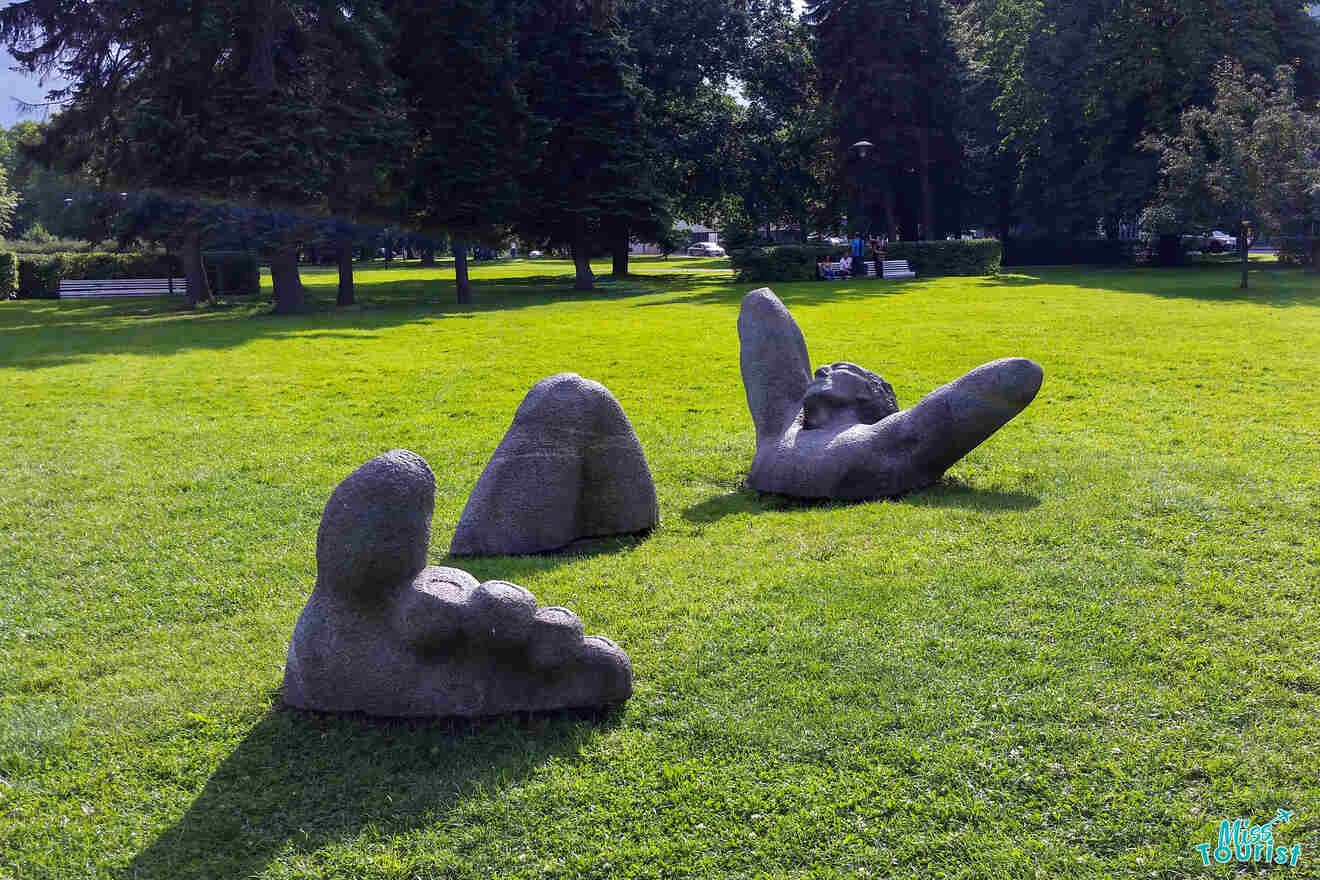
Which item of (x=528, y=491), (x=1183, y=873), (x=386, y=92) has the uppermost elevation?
(x=386, y=92)

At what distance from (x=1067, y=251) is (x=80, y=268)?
37.7 metres

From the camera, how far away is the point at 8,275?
3506 centimetres

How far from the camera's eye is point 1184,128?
97.0 ft

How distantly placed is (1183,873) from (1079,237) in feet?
143

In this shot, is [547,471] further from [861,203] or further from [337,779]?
[861,203]

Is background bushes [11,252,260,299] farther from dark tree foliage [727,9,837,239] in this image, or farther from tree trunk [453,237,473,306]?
dark tree foliage [727,9,837,239]

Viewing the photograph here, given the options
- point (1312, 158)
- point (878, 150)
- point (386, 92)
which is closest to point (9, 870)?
point (386, 92)

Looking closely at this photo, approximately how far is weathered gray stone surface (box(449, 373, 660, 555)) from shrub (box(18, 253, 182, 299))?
109 ft

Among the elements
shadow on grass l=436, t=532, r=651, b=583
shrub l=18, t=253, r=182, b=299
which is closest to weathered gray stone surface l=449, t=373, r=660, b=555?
shadow on grass l=436, t=532, r=651, b=583

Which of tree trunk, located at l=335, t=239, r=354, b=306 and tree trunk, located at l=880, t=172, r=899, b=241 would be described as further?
tree trunk, located at l=880, t=172, r=899, b=241

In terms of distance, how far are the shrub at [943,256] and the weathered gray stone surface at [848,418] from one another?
29.1 metres

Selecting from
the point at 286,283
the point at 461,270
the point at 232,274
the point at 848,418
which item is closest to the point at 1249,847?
the point at 848,418

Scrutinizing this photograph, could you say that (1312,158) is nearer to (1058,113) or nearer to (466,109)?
(1058,113)

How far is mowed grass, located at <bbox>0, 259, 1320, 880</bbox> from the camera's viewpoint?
372cm
